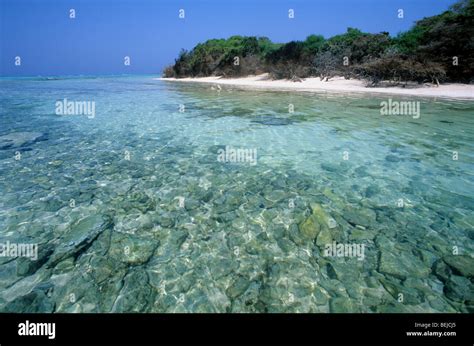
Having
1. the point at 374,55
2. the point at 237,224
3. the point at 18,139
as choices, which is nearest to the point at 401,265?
the point at 237,224

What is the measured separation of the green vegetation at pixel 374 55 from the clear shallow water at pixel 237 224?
1864 cm

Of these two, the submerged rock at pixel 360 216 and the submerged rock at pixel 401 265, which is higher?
the submerged rock at pixel 360 216

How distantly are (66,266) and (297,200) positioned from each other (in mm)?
3940

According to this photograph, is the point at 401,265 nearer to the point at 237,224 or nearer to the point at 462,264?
the point at 462,264

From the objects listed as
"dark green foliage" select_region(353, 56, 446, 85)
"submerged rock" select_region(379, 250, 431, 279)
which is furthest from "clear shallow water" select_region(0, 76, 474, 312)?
"dark green foliage" select_region(353, 56, 446, 85)

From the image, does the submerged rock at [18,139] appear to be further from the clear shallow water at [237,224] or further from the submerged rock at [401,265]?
the submerged rock at [401,265]

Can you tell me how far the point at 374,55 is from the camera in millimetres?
30688

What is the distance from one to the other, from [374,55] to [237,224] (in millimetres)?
34055

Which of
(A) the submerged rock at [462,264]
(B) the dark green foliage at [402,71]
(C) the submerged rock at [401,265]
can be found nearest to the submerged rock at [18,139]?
(C) the submerged rock at [401,265]

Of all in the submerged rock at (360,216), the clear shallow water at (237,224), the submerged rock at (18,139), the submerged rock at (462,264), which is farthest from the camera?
the submerged rock at (18,139)

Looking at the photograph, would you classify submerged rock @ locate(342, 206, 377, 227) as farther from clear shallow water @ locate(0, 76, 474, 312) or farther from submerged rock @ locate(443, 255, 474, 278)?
submerged rock @ locate(443, 255, 474, 278)

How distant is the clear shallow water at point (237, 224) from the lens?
312cm

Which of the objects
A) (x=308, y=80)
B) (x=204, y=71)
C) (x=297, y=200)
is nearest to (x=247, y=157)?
(x=297, y=200)
